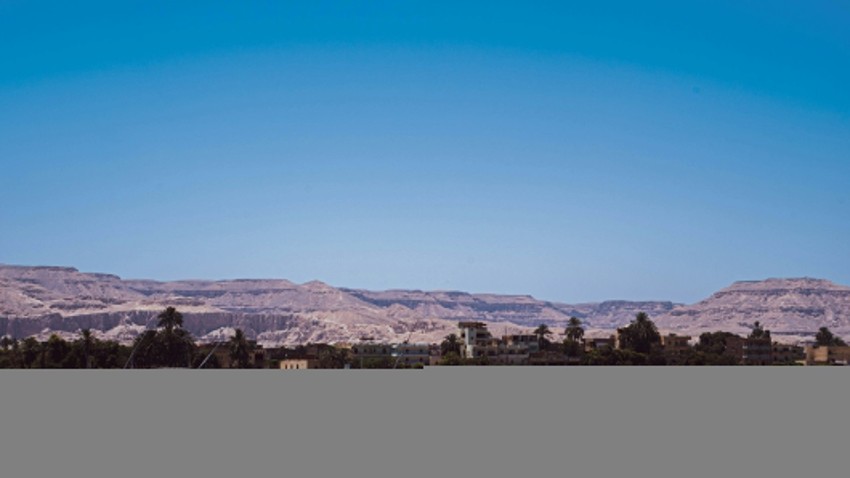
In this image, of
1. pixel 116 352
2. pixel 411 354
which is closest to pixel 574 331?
pixel 411 354

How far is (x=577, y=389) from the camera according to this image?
94500 mm

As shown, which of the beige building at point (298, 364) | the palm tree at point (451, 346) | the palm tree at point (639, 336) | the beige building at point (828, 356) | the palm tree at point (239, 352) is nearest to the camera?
the palm tree at point (239, 352)

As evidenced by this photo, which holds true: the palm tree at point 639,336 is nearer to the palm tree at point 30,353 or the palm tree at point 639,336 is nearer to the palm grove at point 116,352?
the palm grove at point 116,352

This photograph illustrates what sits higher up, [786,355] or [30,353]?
[786,355]

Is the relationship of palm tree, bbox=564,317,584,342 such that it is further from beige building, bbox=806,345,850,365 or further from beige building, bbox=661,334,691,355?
beige building, bbox=806,345,850,365

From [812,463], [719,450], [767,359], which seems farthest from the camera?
[767,359]

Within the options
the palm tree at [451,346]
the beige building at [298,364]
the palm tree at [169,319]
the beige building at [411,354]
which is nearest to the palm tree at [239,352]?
the beige building at [298,364]

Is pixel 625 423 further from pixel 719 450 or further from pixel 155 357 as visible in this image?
pixel 155 357

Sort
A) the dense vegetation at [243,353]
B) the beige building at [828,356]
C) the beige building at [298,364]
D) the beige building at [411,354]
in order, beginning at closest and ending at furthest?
the dense vegetation at [243,353] → the beige building at [298,364] → the beige building at [411,354] → the beige building at [828,356]

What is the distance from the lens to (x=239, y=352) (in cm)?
14400

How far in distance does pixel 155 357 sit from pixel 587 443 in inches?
3592

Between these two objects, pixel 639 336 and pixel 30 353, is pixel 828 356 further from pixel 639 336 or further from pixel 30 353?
pixel 30 353

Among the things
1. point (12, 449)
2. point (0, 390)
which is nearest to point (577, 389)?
point (0, 390)

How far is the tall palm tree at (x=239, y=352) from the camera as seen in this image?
5650 inches
